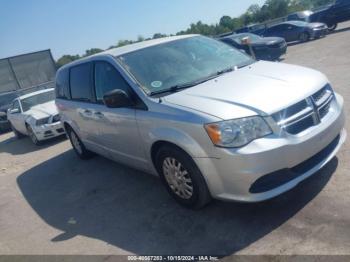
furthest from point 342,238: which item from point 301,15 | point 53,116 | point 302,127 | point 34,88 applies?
point 301,15

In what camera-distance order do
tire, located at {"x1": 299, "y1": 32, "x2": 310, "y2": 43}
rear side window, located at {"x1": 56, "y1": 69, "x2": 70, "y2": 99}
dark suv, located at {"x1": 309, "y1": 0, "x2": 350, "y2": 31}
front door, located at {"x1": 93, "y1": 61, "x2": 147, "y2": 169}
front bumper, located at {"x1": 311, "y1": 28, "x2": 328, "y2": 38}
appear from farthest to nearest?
dark suv, located at {"x1": 309, "y1": 0, "x2": 350, "y2": 31} < tire, located at {"x1": 299, "y1": 32, "x2": 310, "y2": 43} < front bumper, located at {"x1": 311, "y1": 28, "x2": 328, "y2": 38} < rear side window, located at {"x1": 56, "y1": 69, "x2": 70, "y2": 99} < front door, located at {"x1": 93, "y1": 61, "x2": 147, "y2": 169}

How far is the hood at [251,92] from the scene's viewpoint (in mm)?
3576

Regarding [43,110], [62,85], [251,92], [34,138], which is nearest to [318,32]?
[43,110]

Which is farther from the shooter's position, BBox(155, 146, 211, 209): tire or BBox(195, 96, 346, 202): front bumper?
BBox(155, 146, 211, 209): tire

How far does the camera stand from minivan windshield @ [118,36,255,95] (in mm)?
4469

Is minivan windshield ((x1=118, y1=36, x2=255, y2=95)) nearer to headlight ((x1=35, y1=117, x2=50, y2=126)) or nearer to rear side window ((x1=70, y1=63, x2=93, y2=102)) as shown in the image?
rear side window ((x1=70, y1=63, x2=93, y2=102))

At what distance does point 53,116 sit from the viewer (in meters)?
10.1

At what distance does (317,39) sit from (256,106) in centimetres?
1903

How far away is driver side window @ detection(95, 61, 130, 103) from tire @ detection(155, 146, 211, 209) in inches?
38.2

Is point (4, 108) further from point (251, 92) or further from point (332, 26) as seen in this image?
point (332, 26)

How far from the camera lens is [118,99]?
4328 millimetres

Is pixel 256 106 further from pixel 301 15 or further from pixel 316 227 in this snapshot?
pixel 301 15

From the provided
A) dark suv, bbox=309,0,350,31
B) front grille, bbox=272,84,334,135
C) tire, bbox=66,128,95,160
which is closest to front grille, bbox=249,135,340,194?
front grille, bbox=272,84,334,135

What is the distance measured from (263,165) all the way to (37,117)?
825 centimetres
